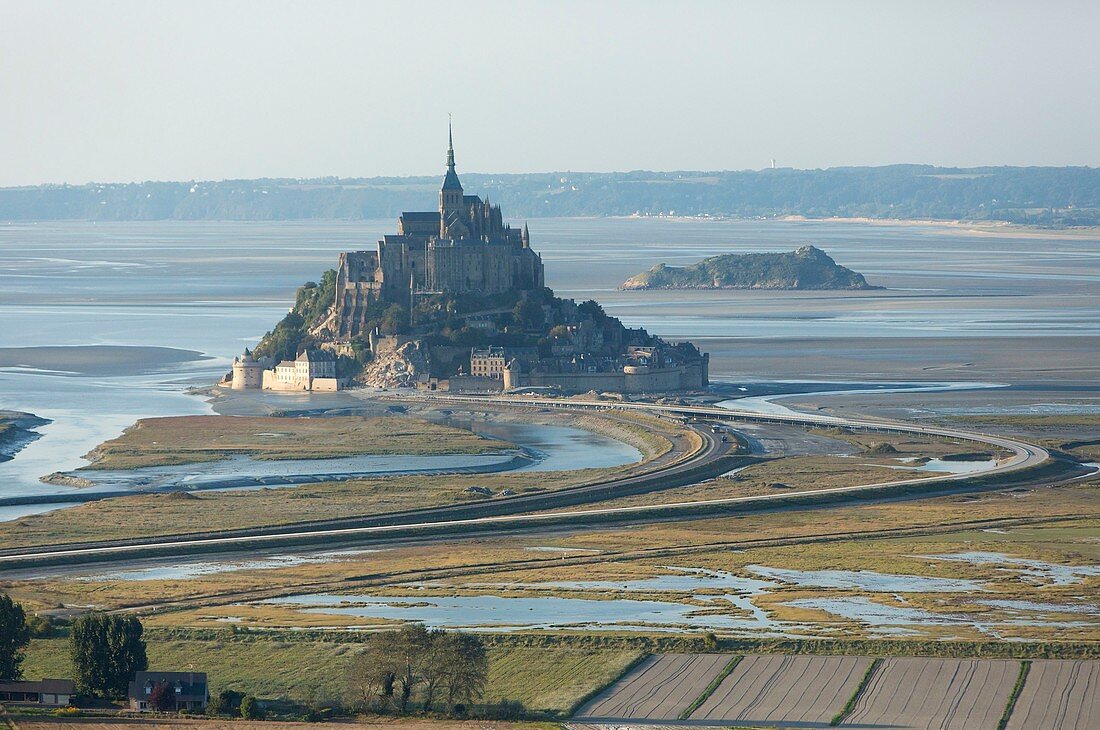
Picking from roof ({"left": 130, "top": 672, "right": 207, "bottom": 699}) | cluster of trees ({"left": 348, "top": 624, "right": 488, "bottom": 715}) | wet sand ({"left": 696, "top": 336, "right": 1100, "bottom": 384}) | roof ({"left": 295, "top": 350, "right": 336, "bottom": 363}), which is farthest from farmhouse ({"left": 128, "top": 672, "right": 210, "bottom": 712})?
roof ({"left": 295, "top": 350, "right": 336, "bottom": 363})

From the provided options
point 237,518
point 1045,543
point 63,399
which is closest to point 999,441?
point 1045,543

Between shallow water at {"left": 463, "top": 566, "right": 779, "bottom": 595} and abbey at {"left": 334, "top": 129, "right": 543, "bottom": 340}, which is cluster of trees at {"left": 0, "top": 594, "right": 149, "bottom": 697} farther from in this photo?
abbey at {"left": 334, "top": 129, "right": 543, "bottom": 340}

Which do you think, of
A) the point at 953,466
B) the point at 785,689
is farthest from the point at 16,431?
the point at 785,689

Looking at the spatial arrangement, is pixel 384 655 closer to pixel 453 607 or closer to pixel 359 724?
pixel 359 724

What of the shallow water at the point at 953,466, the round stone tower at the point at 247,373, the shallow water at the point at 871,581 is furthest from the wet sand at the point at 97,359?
the shallow water at the point at 871,581

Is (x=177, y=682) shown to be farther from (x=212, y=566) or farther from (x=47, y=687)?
(x=212, y=566)
